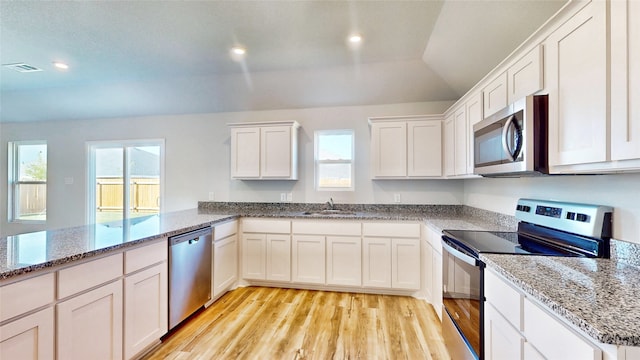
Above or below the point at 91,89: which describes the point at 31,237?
below

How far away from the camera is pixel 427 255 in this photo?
2842 millimetres

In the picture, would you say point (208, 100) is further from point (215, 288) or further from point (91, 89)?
point (215, 288)

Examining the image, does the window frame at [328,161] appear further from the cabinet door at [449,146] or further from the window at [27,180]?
the window at [27,180]

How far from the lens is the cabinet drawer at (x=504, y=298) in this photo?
1154mm

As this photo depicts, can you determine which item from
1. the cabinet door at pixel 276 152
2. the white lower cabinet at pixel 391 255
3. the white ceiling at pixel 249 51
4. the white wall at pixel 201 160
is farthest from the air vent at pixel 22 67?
the white lower cabinet at pixel 391 255

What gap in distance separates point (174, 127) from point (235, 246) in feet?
7.45

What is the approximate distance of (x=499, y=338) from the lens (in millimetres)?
1295

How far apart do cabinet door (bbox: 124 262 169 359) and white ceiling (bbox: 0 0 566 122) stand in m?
2.14

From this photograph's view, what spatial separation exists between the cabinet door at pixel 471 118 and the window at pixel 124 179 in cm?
428

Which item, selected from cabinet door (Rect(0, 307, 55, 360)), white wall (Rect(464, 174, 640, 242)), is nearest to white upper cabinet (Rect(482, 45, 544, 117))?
white wall (Rect(464, 174, 640, 242))

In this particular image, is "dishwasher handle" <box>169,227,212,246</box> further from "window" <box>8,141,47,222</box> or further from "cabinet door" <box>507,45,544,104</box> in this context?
"window" <box>8,141,47,222</box>

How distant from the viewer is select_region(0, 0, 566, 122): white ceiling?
2.16 metres

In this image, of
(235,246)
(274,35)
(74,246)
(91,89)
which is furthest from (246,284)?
(91,89)

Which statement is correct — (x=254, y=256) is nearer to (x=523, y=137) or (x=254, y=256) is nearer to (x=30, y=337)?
(x=30, y=337)
